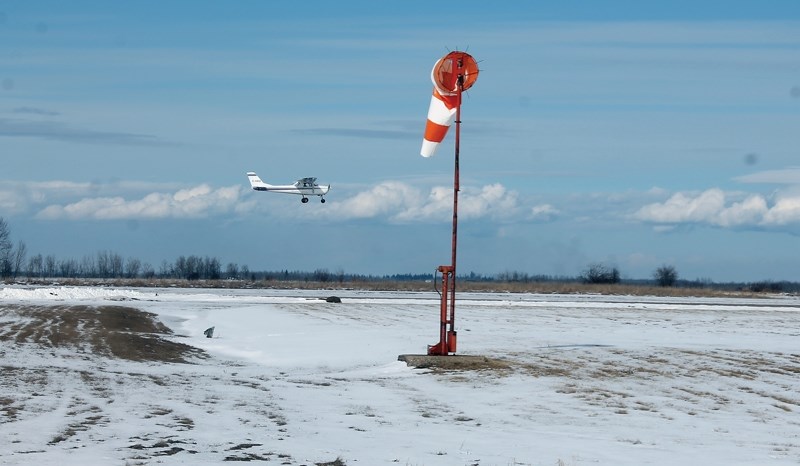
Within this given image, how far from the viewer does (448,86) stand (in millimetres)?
20047

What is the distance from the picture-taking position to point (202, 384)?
644 inches

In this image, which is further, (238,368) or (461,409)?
(238,368)

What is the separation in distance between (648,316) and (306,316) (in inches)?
665

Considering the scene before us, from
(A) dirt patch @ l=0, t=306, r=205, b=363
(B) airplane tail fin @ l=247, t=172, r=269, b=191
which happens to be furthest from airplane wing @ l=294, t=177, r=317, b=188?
(A) dirt patch @ l=0, t=306, r=205, b=363

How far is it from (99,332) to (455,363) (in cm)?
1344

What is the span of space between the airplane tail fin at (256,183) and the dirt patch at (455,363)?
78.6 meters

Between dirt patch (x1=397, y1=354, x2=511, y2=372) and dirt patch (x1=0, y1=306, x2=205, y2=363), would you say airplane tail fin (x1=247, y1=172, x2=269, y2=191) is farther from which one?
dirt patch (x1=397, y1=354, x2=511, y2=372)

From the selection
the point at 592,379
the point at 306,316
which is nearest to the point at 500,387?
the point at 592,379

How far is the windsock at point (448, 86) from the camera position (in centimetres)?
1997

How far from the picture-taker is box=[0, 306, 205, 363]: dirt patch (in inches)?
904

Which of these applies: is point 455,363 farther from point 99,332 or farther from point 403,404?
point 99,332

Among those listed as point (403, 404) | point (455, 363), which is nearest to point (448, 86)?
point (455, 363)

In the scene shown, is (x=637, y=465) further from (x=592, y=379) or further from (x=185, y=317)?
(x=185, y=317)

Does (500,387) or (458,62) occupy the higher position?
(458,62)
